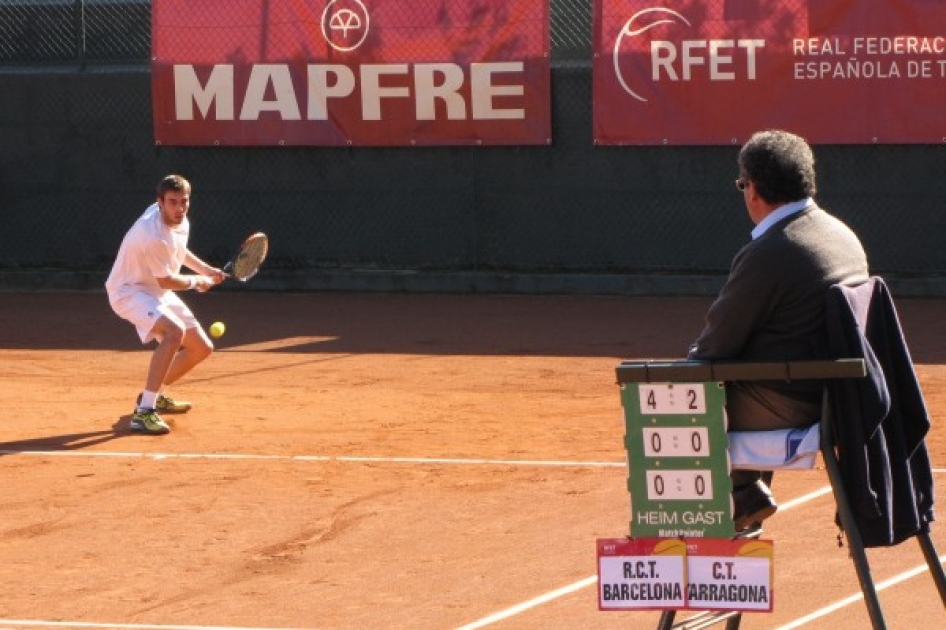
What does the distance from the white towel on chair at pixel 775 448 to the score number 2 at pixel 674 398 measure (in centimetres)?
17

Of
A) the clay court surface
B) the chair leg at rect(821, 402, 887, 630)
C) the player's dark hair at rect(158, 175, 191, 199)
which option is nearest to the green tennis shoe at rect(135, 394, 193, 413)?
the clay court surface

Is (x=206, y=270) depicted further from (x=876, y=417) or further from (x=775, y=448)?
(x=876, y=417)

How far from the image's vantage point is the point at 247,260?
1232cm

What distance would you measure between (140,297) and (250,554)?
12.9 ft

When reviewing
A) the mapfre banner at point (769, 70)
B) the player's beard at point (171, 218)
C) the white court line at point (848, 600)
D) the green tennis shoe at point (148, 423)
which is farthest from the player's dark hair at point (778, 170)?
the mapfre banner at point (769, 70)

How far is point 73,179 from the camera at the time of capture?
19.2 m

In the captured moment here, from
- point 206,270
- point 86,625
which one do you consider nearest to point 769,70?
point 206,270

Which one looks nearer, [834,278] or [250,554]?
[834,278]

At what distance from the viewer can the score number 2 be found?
16.3 feet

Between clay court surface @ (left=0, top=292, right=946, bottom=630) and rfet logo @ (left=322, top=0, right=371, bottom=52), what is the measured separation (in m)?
3.32

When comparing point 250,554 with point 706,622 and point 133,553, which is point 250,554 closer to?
point 133,553

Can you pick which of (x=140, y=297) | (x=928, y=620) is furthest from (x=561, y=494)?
(x=140, y=297)

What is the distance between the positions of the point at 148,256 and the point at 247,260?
3.38 ft

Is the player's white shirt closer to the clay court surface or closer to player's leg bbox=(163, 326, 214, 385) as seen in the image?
player's leg bbox=(163, 326, 214, 385)
